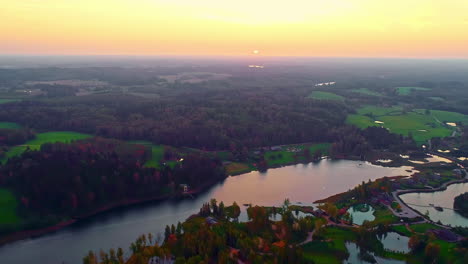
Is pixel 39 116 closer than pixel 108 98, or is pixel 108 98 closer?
pixel 39 116

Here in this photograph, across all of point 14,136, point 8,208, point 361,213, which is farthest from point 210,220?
point 14,136

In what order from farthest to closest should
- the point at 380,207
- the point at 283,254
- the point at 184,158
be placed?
1. the point at 184,158
2. the point at 380,207
3. the point at 283,254

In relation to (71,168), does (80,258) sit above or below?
below

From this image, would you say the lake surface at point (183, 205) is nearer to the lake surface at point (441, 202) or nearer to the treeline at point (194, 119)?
the lake surface at point (441, 202)

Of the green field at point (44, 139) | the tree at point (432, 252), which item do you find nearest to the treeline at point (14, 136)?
the green field at point (44, 139)

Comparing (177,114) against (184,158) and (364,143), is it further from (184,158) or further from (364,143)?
(364,143)

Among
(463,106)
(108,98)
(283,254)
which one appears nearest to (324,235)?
(283,254)

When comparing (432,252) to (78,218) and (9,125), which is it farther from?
(9,125)
